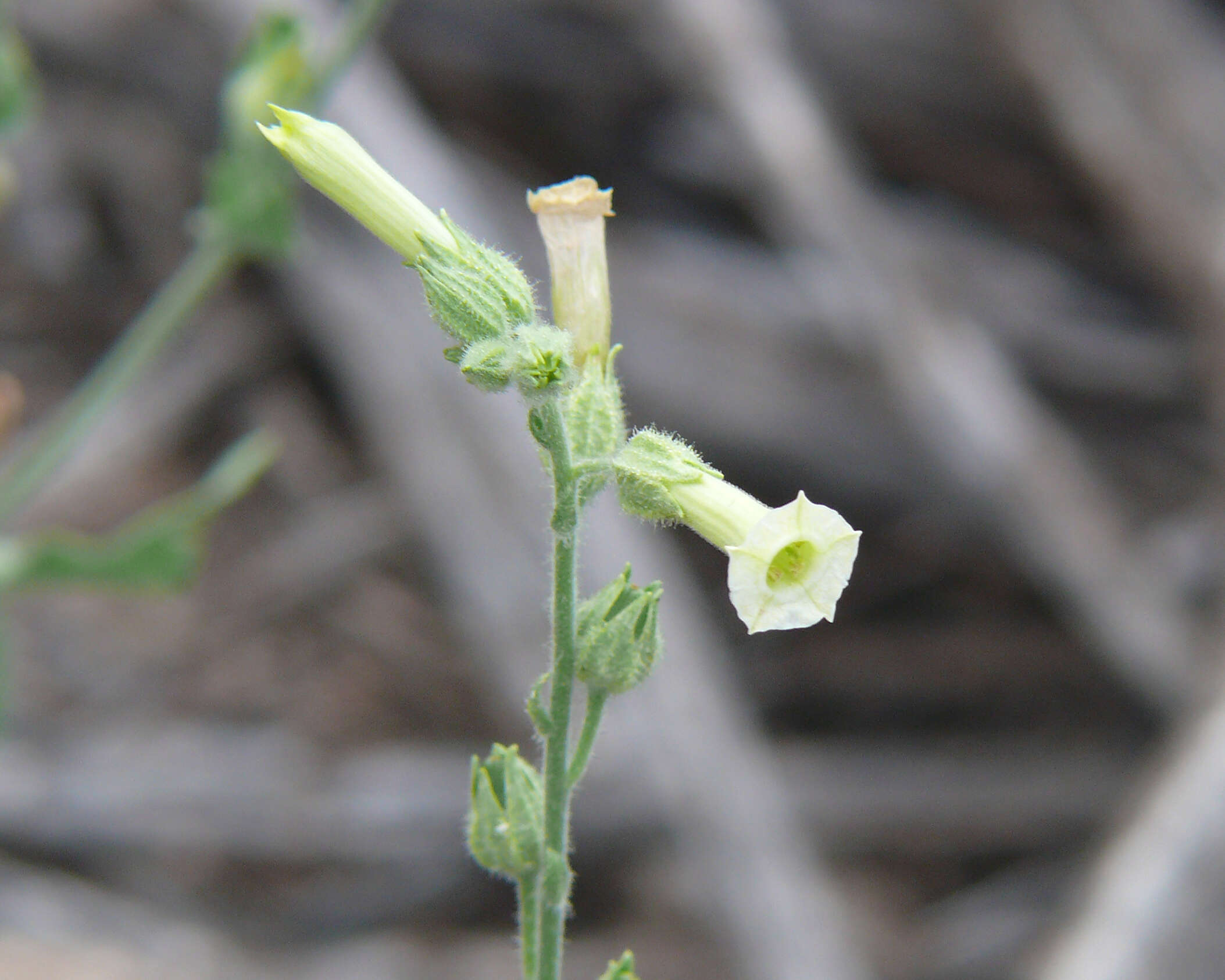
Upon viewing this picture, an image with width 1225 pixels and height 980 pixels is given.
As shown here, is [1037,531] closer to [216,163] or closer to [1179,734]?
[1179,734]

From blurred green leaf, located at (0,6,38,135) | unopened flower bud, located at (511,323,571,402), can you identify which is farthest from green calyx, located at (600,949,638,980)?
blurred green leaf, located at (0,6,38,135)

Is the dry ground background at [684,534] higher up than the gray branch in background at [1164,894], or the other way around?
the dry ground background at [684,534]

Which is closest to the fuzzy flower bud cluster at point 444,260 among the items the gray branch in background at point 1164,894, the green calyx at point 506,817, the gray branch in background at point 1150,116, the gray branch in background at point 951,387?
the green calyx at point 506,817

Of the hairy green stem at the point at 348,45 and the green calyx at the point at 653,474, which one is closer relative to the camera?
the green calyx at the point at 653,474

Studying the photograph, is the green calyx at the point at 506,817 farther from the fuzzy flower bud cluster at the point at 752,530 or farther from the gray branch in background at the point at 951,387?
the gray branch in background at the point at 951,387

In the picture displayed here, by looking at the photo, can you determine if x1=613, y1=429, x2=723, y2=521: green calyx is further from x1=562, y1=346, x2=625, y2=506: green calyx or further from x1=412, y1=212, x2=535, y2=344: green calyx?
x1=412, y1=212, x2=535, y2=344: green calyx

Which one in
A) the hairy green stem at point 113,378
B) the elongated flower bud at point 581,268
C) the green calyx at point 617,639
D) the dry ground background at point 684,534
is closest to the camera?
the green calyx at point 617,639
